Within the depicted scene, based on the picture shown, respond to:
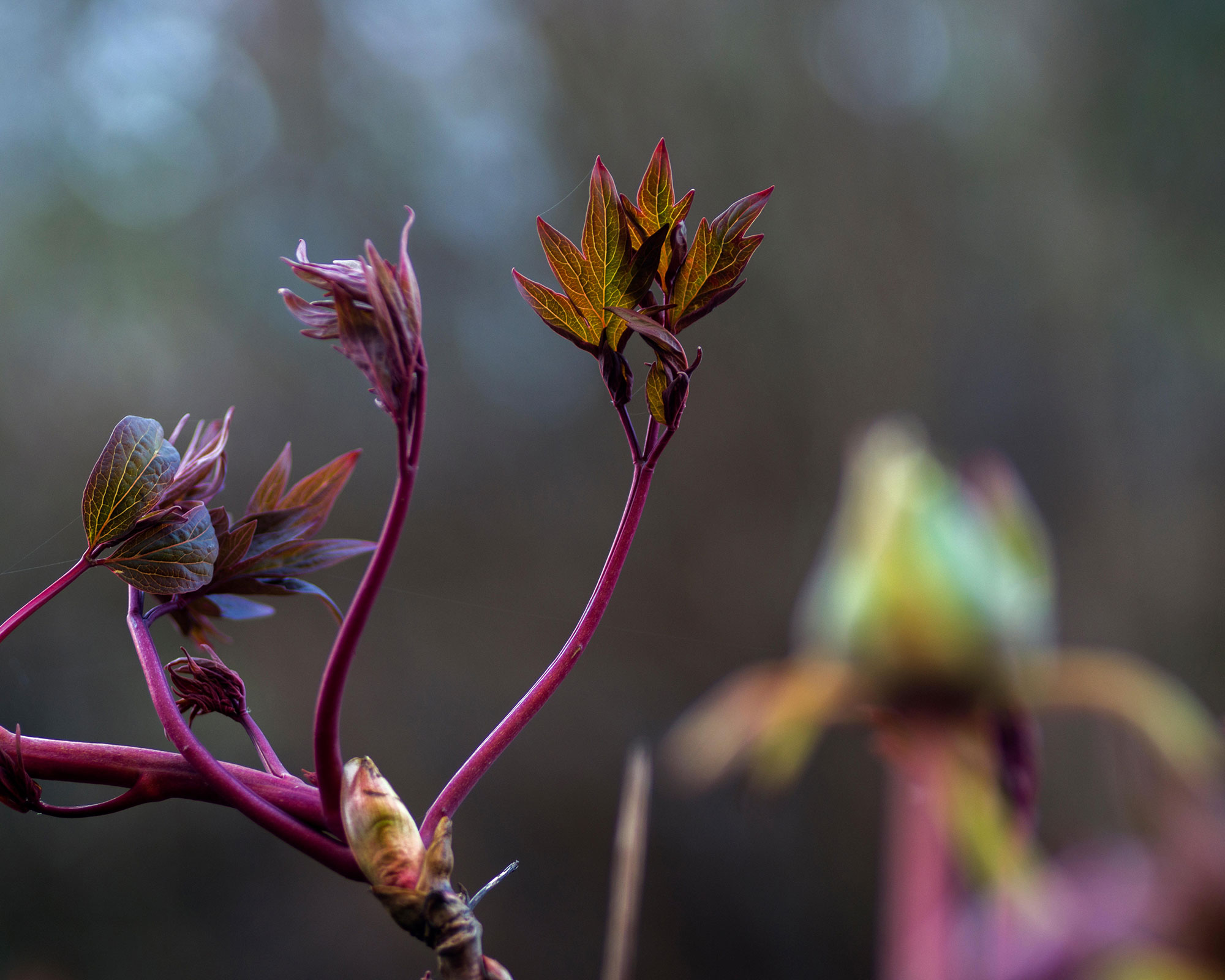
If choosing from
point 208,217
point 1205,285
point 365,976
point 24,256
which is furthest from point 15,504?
point 1205,285

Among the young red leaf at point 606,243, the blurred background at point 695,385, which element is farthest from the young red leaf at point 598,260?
the blurred background at point 695,385

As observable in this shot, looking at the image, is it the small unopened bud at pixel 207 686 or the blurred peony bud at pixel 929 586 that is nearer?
the blurred peony bud at pixel 929 586

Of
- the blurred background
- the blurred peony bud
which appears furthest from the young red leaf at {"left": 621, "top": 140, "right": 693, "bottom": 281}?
the blurred background

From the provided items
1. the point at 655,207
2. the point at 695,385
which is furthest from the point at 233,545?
the point at 695,385

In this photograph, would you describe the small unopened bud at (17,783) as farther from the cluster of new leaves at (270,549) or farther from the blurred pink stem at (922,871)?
the blurred pink stem at (922,871)

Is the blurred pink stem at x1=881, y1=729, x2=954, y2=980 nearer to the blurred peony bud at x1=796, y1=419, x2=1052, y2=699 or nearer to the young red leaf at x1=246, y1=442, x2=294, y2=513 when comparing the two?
the blurred peony bud at x1=796, y1=419, x2=1052, y2=699

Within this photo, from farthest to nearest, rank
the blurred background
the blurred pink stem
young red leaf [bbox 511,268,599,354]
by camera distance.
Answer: the blurred background, young red leaf [bbox 511,268,599,354], the blurred pink stem

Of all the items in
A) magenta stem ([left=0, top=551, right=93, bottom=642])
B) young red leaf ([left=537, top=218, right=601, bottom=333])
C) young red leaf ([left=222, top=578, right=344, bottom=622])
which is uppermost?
young red leaf ([left=537, top=218, right=601, bottom=333])
